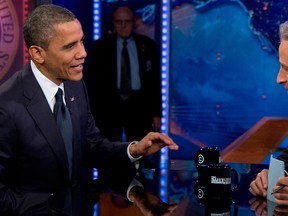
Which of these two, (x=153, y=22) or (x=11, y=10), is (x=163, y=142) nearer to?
(x=11, y=10)

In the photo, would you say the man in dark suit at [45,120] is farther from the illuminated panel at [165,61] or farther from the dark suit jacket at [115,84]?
the illuminated panel at [165,61]

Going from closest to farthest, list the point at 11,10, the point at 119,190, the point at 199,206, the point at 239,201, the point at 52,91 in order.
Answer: the point at 199,206 → the point at 239,201 → the point at 119,190 → the point at 52,91 → the point at 11,10

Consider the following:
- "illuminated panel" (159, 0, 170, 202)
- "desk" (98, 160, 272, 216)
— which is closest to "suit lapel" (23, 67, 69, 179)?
"desk" (98, 160, 272, 216)

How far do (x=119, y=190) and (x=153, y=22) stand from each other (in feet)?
11.7

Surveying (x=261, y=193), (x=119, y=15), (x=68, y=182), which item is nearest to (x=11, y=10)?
(x=119, y=15)

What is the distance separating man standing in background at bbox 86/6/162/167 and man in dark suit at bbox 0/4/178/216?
265 centimetres

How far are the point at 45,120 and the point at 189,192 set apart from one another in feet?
1.72

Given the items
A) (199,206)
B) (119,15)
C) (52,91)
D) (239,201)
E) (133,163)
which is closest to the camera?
(199,206)

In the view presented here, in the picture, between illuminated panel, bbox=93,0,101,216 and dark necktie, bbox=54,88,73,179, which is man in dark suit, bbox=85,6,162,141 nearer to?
illuminated panel, bbox=93,0,101,216

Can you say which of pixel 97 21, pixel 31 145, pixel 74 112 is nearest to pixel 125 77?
pixel 97 21

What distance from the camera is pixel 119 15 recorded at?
16.5ft

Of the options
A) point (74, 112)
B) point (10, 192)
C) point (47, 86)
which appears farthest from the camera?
point (74, 112)

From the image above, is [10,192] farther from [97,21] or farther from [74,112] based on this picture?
[97,21]

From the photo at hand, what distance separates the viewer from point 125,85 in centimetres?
481
